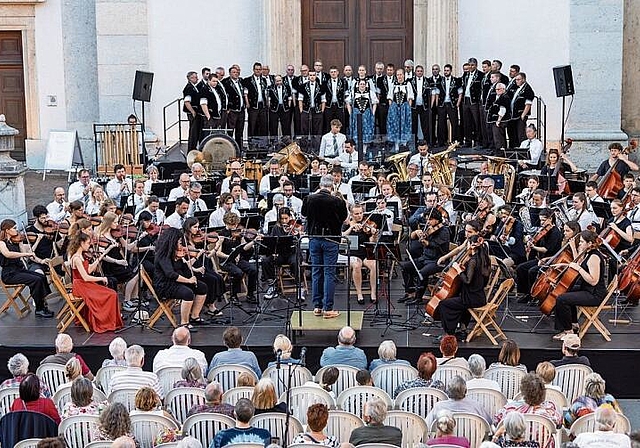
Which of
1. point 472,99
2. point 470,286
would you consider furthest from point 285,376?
point 472,99

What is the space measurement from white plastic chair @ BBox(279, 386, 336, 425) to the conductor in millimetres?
3647

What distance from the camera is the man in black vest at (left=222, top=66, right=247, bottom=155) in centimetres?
2164

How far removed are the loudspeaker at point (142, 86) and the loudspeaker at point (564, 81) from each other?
731 centimetres

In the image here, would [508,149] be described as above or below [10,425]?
above

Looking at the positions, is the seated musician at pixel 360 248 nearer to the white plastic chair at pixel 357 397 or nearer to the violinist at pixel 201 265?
the violinist at pixel 201 265

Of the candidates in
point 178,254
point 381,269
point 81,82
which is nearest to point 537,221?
point 381,269

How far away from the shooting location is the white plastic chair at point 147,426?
9.02 m

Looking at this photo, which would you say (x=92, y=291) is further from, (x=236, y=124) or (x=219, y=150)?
(x=236, y=124)

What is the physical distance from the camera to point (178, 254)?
13359 millimetres

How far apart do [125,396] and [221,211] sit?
5.49m

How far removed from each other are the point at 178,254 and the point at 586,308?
4.64 metres

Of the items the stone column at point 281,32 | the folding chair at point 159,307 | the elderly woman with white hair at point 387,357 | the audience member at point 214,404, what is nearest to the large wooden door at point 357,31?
the stone column at point 281,32

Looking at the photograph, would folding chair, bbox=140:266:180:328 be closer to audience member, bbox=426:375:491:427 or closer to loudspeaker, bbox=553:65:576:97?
audience member, bbox=426:375:491:427

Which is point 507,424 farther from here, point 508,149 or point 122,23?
point 122,23
